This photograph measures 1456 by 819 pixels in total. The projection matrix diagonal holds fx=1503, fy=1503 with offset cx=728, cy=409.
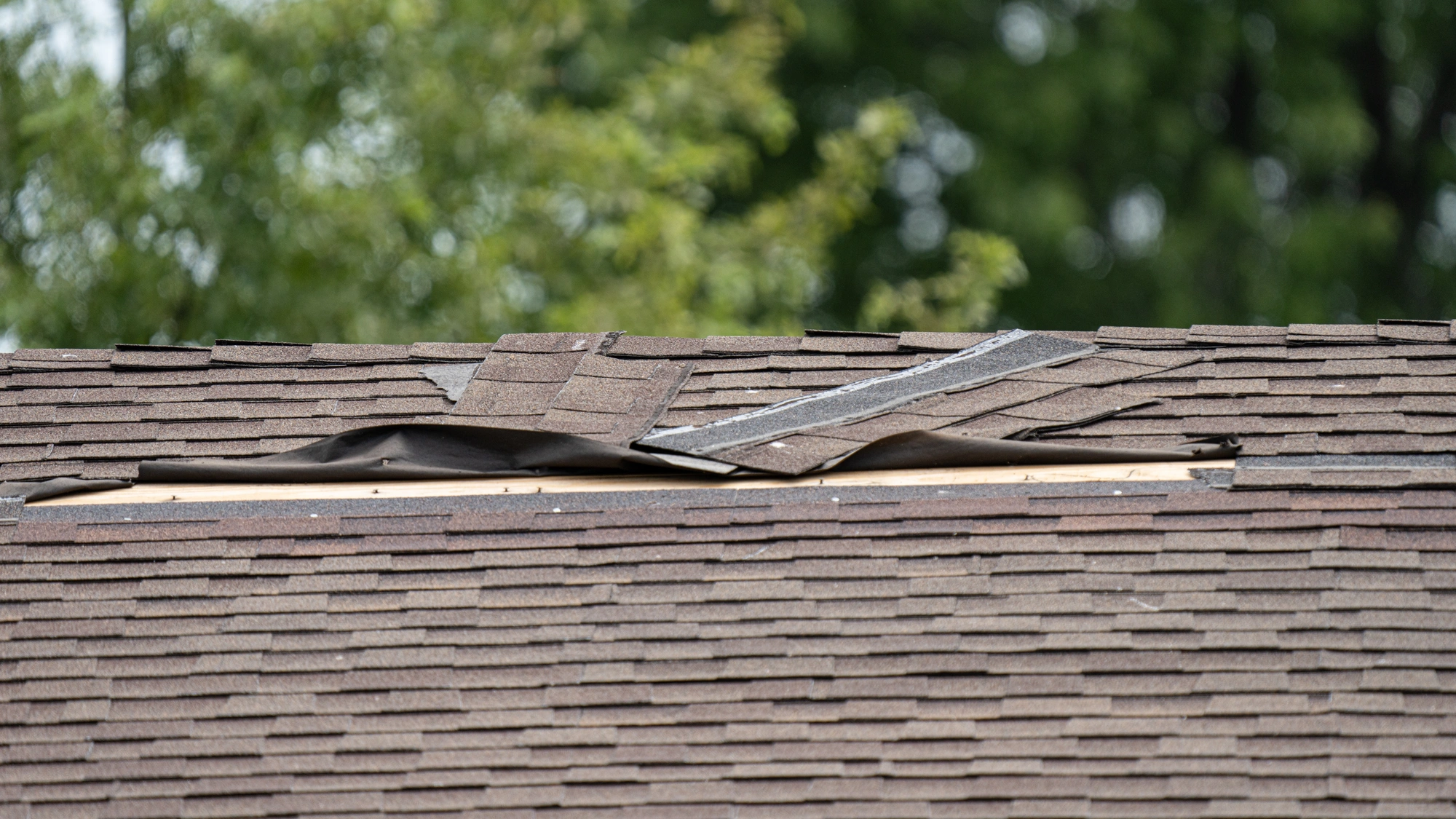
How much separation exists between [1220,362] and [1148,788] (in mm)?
2162

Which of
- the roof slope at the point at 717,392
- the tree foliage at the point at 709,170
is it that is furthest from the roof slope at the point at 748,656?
the tree foliage at the point at 709,170

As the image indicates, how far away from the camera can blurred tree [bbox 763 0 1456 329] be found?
69.4 feet

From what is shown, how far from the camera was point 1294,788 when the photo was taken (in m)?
3.70

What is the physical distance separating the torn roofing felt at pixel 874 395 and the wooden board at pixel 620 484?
0.17 meters

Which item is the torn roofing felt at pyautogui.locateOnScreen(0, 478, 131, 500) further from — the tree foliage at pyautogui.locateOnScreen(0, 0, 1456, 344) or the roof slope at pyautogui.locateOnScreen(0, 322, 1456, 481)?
the tree foliage at pyautogui.locateOnScreen(0, 0, 1456, 344)

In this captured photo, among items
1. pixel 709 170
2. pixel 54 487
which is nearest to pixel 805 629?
pixel 54 487

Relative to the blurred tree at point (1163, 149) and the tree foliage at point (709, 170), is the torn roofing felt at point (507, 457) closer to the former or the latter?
the tree foliage at point (709, 170)

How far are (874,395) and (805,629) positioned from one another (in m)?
1.40

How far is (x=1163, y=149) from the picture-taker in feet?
72.4

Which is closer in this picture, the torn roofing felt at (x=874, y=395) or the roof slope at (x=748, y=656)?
the roof slope at (x=748, y=656)

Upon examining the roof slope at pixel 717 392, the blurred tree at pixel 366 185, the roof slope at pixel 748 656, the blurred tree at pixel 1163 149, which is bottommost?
the roof slope at pixel 748 656

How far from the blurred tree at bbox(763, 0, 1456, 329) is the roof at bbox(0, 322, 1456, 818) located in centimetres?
1590

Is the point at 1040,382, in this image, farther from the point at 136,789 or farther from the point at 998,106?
the point at 998,106

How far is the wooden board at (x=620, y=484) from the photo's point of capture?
190 inches
